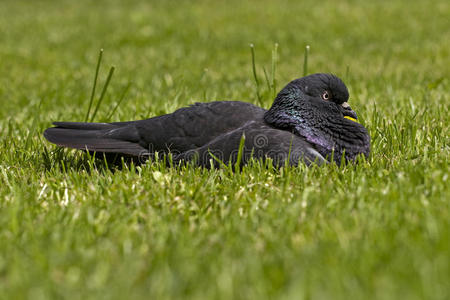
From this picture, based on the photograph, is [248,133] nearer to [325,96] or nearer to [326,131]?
[326,131]

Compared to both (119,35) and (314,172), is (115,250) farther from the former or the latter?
(119,35)

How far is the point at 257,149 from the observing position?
3574mm

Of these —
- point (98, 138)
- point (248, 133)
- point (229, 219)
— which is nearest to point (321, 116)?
point (248, 133)

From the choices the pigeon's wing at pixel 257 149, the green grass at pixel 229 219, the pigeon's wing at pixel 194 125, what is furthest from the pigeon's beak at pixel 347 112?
the pigeon's wing at pixel 194 125

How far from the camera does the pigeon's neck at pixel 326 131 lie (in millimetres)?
3686

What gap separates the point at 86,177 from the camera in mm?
3553

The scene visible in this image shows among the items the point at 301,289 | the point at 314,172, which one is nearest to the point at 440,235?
the point at 301,289

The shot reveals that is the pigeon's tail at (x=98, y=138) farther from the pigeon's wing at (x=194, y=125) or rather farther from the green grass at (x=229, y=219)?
the green grass at (x=229, y=219)

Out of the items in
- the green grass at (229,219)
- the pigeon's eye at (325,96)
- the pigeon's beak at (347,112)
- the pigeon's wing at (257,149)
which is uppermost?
the pigeon's eye at (325,96)

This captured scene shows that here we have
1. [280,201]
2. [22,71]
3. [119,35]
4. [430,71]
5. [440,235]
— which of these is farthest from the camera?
[119,35]

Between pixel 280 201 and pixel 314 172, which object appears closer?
pixel 280 201

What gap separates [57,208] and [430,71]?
636cm

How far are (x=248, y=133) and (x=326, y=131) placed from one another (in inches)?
22.9

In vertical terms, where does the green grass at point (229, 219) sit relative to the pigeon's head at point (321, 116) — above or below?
below
